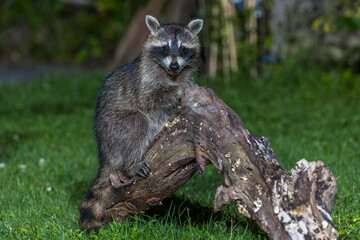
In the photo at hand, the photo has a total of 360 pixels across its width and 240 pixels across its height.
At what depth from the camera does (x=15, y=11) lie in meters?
13.2

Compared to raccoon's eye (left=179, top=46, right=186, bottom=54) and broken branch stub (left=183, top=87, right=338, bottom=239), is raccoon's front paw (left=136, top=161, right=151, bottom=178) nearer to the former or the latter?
broken branch stub (left=183, top=87, right=338, bottom=239)

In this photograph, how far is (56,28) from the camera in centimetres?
1325

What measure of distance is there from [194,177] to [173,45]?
154 centimetres

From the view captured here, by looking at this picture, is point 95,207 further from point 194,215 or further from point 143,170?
point 194,215

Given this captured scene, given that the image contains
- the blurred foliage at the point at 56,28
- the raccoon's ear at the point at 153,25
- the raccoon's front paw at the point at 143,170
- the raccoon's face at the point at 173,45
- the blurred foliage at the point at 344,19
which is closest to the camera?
the raccoon's front paw at the point at 143,170

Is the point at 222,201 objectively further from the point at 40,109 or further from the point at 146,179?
the point at 40,109

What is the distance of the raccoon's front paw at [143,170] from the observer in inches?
149

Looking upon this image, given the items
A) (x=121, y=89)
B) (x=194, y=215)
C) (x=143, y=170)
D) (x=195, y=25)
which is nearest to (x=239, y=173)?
(x=143, y=170)

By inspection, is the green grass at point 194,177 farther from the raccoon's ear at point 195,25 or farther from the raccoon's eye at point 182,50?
the raccoon's ear at point 195,25

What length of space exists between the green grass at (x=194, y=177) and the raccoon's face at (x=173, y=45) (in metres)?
1.07

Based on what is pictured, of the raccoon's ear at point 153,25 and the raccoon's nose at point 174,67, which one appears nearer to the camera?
the raccoon's nose at point 174,67

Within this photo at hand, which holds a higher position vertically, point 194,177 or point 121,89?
point 121,89

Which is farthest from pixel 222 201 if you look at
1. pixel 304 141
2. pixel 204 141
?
pixel 304 141

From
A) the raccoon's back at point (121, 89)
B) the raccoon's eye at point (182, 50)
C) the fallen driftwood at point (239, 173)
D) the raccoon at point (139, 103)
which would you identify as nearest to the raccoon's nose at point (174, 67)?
the raccoon at point (139, 103)
